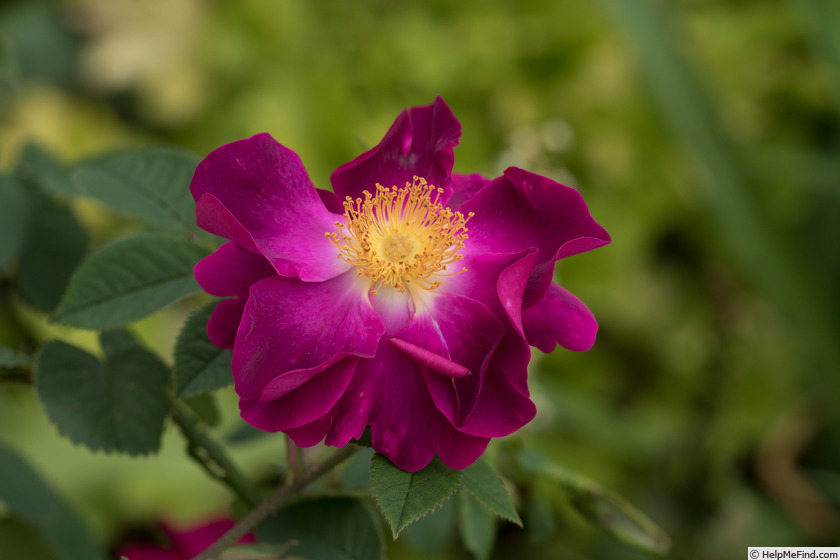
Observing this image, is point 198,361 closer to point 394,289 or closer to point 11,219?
point 394,289

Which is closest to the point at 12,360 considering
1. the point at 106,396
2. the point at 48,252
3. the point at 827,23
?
the point at 106,396

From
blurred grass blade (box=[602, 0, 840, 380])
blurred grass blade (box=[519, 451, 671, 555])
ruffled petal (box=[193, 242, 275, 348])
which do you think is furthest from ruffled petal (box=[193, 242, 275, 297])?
blurred grass blade (box=[602, 0, 840, 380])

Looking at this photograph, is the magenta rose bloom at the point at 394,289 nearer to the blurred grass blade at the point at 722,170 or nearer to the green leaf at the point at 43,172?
the green leaf at the point at 43,172

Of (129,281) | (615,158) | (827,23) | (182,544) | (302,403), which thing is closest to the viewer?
(302,403)

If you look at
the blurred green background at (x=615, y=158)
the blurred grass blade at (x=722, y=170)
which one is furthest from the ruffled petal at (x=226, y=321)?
the blurred grass blade at (x=722, y=170)

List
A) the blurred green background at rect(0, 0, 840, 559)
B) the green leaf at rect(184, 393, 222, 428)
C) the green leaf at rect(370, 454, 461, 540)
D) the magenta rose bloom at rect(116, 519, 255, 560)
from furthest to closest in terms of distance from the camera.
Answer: the blurred green background at rect(0, 0, 840, 559), the magenta rose bloom at rect(116, 519, 255, 560), the green leaf at rect(184, 393, 222, 428), the green leaf at rect(370, 454, 461, 540)

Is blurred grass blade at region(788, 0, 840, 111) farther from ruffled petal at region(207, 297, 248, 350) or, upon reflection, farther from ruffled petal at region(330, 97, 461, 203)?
ruffled petal at region(207, 297, 248, 350)
